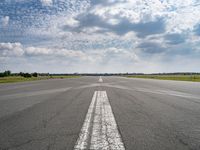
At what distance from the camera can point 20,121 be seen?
17.1 feet

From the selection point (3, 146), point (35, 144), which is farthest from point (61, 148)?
point (3, 146)

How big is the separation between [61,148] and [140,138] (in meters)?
1.52

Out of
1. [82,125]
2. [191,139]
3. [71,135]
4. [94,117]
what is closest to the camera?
[191,139]

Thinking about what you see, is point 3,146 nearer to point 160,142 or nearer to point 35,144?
point 35,144

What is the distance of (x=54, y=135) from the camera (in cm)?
393

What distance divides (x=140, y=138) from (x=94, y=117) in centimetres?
209

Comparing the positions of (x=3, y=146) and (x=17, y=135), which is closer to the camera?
(x=3, y=146)

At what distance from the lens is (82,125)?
4680 millimetres

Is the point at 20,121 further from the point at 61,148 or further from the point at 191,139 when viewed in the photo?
the point at 191,139

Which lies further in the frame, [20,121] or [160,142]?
[20,121]

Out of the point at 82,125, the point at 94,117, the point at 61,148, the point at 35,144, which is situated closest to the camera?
the point at 61,148

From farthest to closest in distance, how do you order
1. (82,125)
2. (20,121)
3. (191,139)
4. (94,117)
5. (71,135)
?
(94,117) → (20,121) → (82,125) → (71,135) → (191,139)

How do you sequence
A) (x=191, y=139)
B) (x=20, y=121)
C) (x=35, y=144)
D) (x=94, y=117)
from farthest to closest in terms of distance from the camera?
1. (x=94, y=117)
2. (x=20, y=121)
3. (x=191, y=139)
4. (x=35, y=144)

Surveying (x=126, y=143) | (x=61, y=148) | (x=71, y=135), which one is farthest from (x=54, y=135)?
(x=126, y=143)
